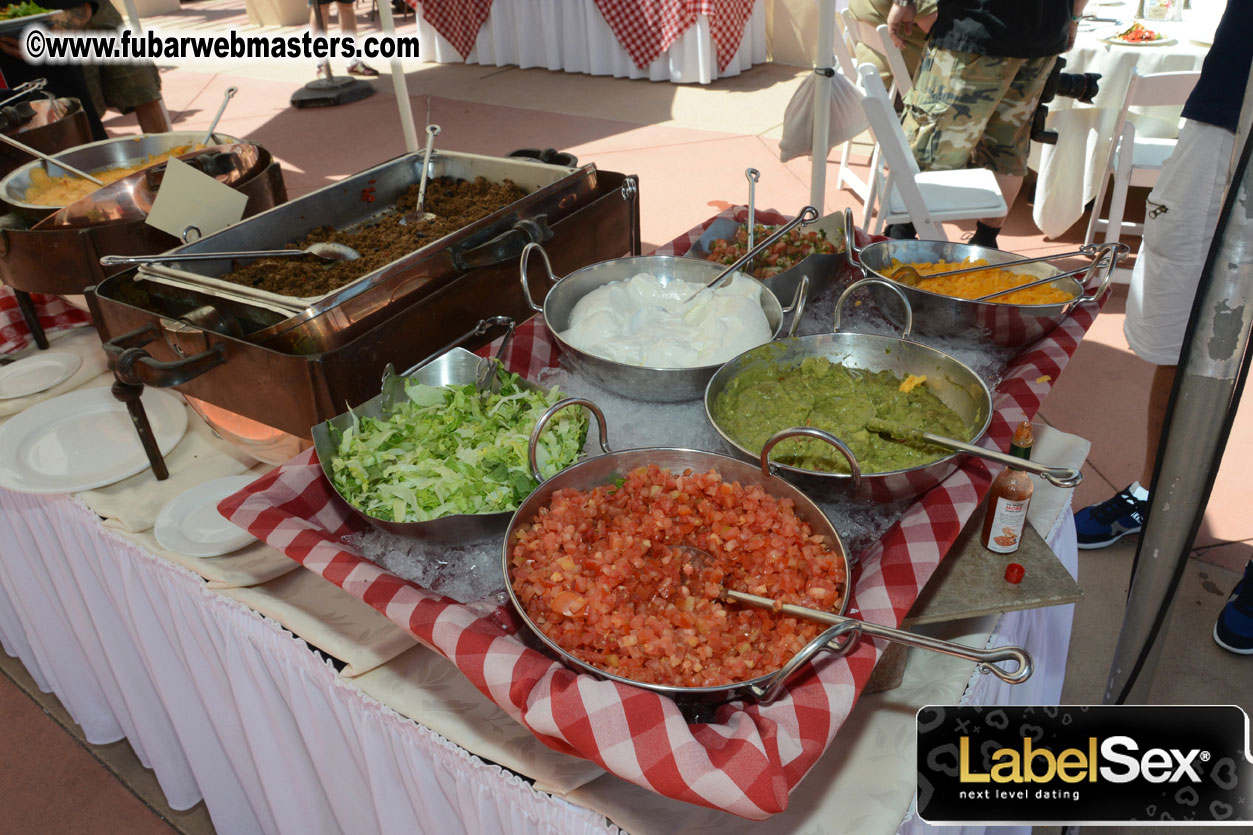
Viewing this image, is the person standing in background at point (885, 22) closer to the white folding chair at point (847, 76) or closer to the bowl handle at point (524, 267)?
the white folding chair at point (847, 76)

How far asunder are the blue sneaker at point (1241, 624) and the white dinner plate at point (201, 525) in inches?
76.6

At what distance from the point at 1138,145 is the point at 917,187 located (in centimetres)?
133

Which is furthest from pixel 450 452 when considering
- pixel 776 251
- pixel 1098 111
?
pixel 1098 111

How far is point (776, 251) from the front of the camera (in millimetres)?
1604

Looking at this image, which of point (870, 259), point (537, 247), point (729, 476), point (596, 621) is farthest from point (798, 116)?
point (596, 621)

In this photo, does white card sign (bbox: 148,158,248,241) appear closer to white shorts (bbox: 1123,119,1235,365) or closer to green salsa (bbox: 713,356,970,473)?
green salsa (bbox: 713,356,970,473)

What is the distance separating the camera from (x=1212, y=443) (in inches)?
36.5

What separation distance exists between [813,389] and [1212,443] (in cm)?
48

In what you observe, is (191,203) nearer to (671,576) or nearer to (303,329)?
(303,329)

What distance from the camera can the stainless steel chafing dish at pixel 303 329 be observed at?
114cm

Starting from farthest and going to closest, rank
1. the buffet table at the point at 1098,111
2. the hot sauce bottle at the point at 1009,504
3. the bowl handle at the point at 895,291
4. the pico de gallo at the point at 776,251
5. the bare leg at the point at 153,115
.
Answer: the bare leg at the point at 153,115, the buffet table at the point at 1098,111, the pico de gallo at the point at 776,251, the bowl handle at the point at 895,291, the hot sauce bottle at the point at 1009,504

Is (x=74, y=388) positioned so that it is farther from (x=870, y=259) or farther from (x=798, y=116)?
(x=798, y=116)

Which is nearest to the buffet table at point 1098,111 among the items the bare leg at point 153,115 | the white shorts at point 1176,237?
the white shorts at point 1176,237

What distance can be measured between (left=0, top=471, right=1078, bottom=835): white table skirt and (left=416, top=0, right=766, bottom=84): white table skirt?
5.28 m
